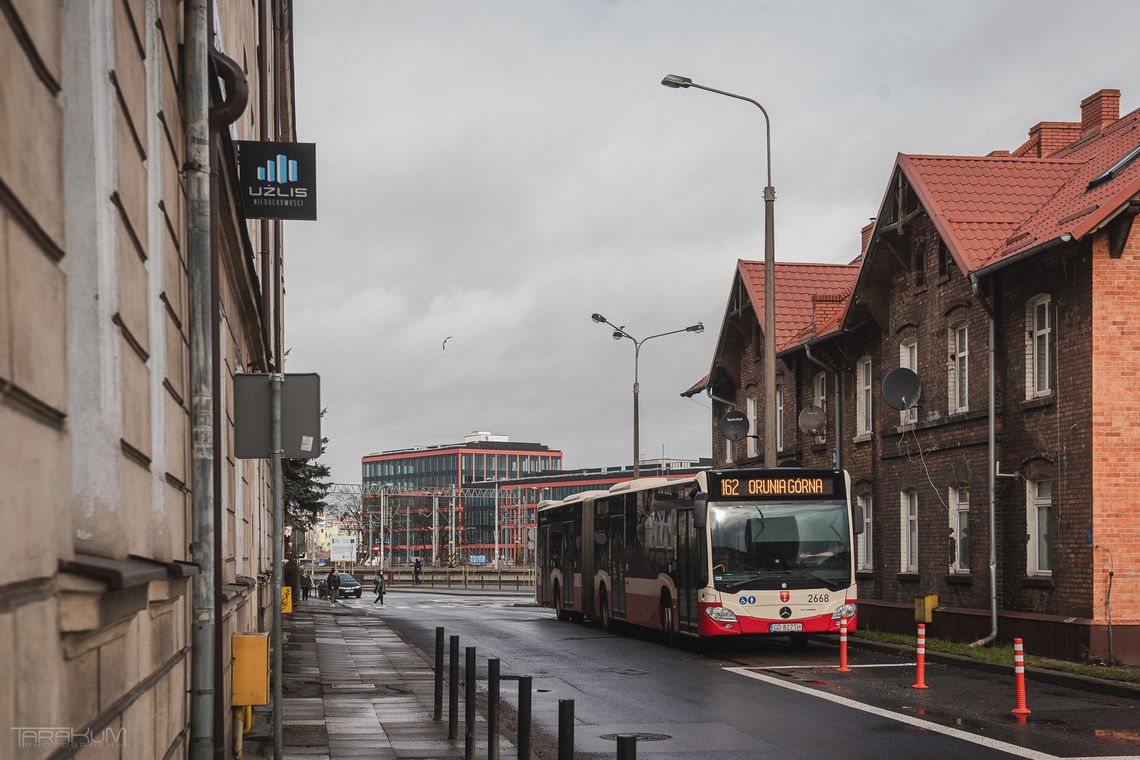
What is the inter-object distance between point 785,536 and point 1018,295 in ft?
19.0

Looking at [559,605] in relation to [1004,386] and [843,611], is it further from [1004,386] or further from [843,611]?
[1004,386]

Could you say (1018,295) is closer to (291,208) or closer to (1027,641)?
(1027,641)

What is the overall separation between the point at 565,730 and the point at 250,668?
11.0ft

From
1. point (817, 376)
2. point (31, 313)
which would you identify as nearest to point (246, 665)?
point (31, 313)

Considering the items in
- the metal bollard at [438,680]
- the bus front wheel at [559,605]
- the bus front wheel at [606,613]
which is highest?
the metal bollard at [438,680]

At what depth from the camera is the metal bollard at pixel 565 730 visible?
7.62m

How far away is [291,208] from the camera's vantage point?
13.0 meters

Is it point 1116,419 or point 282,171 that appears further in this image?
point 1116,419

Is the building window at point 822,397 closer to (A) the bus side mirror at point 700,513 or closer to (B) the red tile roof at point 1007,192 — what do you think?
(B) the red tile roof at point 1007,192

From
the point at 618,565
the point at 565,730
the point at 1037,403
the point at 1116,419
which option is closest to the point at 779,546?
the point at 1037,403

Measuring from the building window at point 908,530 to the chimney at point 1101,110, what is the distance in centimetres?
951

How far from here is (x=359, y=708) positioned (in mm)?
16172

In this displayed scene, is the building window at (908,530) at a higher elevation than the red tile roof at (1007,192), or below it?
below

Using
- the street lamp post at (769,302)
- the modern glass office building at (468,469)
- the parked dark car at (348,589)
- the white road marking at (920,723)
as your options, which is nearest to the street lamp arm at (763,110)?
the street lamp post at (769,302)
